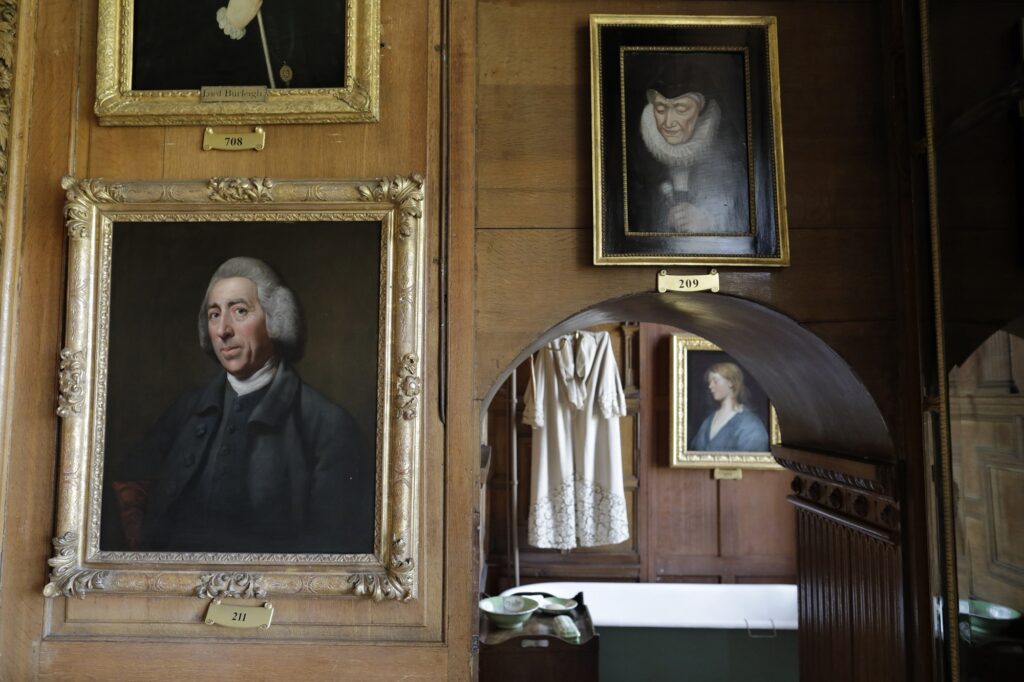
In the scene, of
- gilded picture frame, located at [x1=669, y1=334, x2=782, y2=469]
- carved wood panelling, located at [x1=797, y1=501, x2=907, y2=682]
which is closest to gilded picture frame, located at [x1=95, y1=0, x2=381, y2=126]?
carved wood panelling, located at [x1=797, y1=501, x2=907, y2=682]

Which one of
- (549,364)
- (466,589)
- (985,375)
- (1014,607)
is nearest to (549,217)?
(466,589)

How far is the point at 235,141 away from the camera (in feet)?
6.50

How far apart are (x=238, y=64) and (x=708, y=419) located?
424cm

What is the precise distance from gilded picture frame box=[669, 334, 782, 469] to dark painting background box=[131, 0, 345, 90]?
3893 millimetres

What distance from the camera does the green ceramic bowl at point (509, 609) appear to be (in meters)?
3.88

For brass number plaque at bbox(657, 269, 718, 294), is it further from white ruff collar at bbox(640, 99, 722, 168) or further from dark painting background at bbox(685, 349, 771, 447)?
dark painting background at bbox(685, 349, 771, 447)

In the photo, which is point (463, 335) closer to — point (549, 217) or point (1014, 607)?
point (549, 217)

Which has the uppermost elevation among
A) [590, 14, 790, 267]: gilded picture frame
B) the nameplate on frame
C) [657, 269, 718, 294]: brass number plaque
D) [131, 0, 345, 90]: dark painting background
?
[131, 0, 345, 90]: dark painting background

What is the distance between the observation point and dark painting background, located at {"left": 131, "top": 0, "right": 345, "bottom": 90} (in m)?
1.97

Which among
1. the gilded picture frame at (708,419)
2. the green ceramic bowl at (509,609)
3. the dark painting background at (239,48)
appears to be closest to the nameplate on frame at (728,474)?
the gilded picture frame at (708,419)

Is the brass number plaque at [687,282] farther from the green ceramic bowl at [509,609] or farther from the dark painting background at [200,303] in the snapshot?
the green ceramic bowl at [509,609]

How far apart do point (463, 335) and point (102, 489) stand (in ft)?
3.22

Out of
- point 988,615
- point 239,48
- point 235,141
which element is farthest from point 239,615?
point 988,615

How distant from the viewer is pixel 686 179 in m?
1.95
